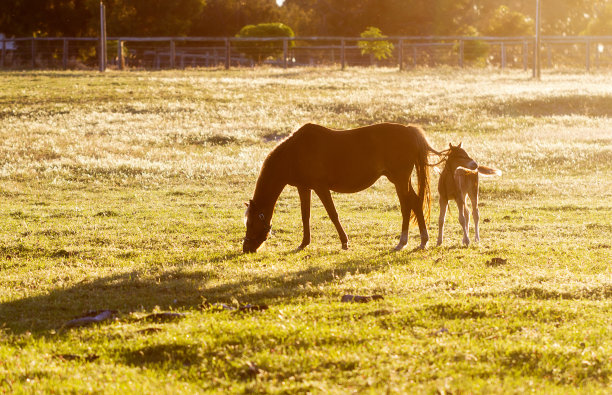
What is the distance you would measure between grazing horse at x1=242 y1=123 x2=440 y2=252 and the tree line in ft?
153

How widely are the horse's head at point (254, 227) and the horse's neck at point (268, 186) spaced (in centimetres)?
11

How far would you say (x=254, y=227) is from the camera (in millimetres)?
12859

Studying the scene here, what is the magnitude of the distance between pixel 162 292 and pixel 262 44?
Answer: 44801 mm

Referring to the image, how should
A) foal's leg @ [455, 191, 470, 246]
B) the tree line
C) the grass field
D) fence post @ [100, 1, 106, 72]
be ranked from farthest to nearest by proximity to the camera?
the tree line, fence post @ [100, 1, 106, 72], foal's leg @ [455, 191, 470, 246], the grass field

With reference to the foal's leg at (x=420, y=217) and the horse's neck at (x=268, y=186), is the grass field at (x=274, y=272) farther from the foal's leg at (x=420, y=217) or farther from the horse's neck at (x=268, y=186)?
the horse's neck at (x=268, y=186)

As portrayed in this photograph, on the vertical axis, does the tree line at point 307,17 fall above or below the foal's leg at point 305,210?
above

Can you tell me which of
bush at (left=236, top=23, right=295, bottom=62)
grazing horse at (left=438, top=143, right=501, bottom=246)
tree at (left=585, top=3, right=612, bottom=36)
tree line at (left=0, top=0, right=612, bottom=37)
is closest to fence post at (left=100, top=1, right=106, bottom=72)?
bush at (left=236, top=23, right=295, bottom=62)

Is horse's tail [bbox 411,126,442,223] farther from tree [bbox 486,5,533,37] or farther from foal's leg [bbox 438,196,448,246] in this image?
tree [bbox 486,5,533,37]

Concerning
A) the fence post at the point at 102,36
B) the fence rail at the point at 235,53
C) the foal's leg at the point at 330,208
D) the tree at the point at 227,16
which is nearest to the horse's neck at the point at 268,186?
the foal's leg at the point at 330,208

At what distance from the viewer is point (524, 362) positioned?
6.98m

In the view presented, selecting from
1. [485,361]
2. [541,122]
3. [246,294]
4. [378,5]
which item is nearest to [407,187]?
[246,294]

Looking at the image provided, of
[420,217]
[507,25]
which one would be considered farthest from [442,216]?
[507,25]

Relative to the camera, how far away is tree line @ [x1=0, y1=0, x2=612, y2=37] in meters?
56.8

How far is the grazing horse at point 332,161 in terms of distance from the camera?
1288 cm
